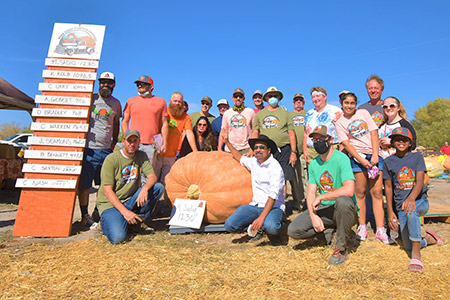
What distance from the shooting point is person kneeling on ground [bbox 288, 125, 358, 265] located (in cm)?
343

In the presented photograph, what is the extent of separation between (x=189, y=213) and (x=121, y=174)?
109 centimetres

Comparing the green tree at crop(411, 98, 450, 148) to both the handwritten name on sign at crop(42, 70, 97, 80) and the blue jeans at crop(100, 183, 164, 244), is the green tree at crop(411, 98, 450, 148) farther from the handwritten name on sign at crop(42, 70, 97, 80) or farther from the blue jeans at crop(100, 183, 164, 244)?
the handwritten name on sign at crop(42, 70, 97, 80)

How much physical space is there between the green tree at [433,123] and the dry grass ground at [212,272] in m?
37.8

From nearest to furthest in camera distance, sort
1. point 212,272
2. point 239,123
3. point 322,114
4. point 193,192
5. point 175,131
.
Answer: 1. point 212,272
2. point 193,192
3. point 322,114
4. point 239,123
5. point 175,131

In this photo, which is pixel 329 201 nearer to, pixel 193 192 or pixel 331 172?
pixel 331 172

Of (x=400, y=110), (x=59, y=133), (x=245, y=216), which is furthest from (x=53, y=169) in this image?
(x=400, y=110)

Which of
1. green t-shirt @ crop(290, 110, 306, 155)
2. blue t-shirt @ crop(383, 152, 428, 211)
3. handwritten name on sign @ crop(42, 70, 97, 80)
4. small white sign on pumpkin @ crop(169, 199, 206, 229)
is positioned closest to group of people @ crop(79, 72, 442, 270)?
blue t-shirt @ crop(383, 152, 428, 211)

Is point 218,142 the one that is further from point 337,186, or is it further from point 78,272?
point 78,272

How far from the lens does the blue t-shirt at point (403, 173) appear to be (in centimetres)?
359

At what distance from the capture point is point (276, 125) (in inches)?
214

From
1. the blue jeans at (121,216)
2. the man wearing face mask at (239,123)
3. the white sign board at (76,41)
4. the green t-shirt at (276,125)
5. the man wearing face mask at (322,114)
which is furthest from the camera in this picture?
the man wearing face mask at (239,123)

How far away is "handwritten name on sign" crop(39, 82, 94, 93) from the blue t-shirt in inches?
174

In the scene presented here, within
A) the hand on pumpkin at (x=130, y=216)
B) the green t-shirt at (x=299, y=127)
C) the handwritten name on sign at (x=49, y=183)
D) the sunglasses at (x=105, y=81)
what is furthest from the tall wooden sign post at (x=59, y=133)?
the green t-shirt at (x=299, y=127)

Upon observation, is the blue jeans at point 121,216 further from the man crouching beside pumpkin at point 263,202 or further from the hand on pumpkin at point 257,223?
the hand on pumpkin at point 257,223
